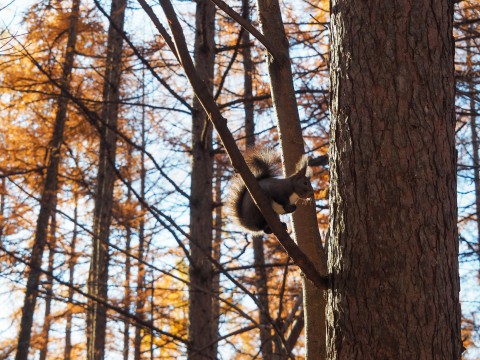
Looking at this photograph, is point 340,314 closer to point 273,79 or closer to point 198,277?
point 273,79

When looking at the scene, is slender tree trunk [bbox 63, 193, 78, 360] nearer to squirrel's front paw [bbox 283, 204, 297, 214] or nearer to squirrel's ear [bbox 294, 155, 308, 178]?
squirrel's front paw [bbox 283, 204, 297, 214]

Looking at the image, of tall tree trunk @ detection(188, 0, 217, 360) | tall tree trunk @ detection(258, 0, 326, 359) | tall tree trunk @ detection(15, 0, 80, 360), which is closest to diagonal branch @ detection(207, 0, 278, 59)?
tall tree trunk @ detection(258, 0, 326, 359)

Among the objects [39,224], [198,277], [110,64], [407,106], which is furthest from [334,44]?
[39,224]

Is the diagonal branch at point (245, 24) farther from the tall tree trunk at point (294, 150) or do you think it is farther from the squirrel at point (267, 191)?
the squirrel at point (267, 191)

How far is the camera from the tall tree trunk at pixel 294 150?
98.6 inches

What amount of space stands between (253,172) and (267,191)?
40 centimetres

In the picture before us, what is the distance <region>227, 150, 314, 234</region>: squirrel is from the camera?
3.19 metres

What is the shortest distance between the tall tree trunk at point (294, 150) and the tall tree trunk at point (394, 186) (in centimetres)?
54

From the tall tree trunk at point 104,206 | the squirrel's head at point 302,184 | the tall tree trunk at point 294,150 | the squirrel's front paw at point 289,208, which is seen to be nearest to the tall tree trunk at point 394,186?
the tall tree trunk at point 294,150

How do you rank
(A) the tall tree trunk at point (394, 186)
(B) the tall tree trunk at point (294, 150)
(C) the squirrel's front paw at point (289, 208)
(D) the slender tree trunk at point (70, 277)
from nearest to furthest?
(A) the tall tree trunk at point (394, 186)
(B) the tall tree trunk at point (294, 150)
(C) the squirrel's front paw at point (289, 208)
(D) the slender tree trunk at point (70, 277)

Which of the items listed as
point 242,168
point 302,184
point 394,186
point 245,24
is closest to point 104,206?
point 302,184

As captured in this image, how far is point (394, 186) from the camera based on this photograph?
188 centimetres

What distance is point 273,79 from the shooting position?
8.68 ft

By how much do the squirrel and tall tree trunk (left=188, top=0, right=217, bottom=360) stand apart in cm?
127
